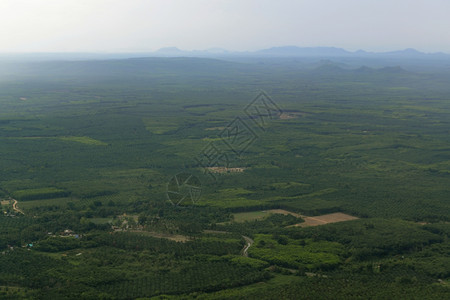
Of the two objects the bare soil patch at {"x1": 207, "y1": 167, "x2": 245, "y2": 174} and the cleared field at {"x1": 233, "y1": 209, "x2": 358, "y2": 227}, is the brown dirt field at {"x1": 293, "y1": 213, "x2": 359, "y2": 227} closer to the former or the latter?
the cleared field at {"x1": 233, "y1": 209, "x2": 358, "y2": 227}

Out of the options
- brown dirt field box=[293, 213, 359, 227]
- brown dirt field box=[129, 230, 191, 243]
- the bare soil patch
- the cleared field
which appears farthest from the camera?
the bare soil patch

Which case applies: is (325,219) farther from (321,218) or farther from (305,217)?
(305,217)

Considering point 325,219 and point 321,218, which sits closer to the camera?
point 325,219

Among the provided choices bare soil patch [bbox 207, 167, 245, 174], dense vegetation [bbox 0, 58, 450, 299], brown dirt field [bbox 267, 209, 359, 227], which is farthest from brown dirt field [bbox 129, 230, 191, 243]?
bare soil patch [bbox 207, 167, 245, 174]

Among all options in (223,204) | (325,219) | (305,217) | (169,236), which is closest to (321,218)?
(325,219)

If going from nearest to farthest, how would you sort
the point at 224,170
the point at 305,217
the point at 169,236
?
the point at 169,236 → the point at 305,217 → the point at 224,170

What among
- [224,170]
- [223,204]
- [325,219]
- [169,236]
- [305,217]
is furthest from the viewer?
[224,170]

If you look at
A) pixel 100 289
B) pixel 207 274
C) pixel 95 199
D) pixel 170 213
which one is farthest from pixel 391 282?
pixel 95 199

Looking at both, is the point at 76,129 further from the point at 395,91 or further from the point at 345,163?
the point at 395,91
